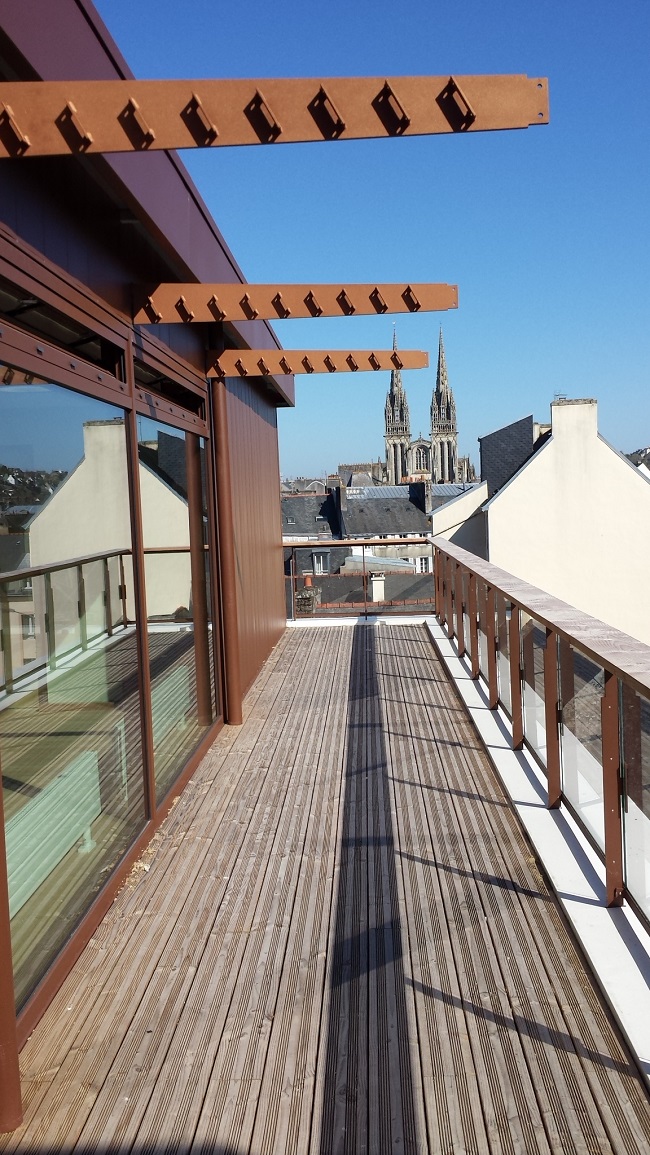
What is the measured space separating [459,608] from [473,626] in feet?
2.92

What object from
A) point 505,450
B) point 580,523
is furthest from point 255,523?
point 505,450

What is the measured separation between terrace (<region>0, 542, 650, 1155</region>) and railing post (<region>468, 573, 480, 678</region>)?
1573mm

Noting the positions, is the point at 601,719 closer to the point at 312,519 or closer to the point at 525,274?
the point at 525,274

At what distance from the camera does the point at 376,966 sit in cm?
256

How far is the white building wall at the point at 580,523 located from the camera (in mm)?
20281

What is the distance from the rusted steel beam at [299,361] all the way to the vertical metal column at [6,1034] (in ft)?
13.0

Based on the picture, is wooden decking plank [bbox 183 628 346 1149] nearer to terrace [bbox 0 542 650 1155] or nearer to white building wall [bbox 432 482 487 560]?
terrace [bbox 0 542 650 1155]

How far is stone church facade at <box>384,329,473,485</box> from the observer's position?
99.7m

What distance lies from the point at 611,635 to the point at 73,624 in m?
1.77

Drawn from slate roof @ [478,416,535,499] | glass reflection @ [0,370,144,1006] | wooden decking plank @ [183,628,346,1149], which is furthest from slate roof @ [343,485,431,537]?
wooden decking plank @ [183,628,346,1149]

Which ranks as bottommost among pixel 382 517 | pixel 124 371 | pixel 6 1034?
pixel 6 1034

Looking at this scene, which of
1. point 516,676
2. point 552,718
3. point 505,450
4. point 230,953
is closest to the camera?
point 230,953

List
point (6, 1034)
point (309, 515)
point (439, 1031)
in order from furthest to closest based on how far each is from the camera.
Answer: point (309, 515) → point (439, 1031) → point (6, 1034)

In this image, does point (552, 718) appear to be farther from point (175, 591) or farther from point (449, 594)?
point (449, 594)
